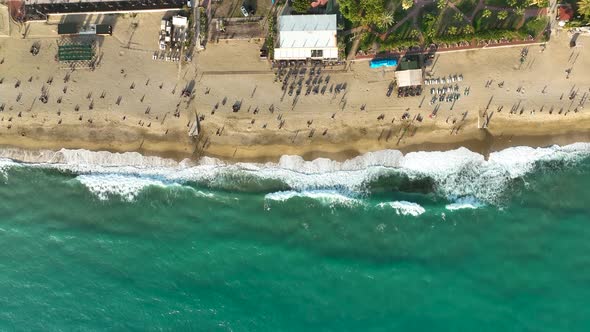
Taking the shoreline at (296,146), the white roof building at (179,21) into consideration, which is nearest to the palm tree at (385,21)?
the shoreline at (296,146)

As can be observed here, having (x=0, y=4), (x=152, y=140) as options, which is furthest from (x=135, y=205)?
(x=0, y=4)

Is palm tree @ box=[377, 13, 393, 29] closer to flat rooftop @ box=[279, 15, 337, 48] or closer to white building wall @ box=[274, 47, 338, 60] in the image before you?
flat rooftop @ box=[279, 15, 337, 48]

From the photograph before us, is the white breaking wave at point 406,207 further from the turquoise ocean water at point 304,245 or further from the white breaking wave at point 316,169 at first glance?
the white breaking wave at point 316,169

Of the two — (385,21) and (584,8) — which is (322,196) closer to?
(385,21)

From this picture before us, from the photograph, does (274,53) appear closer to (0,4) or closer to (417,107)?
(417,107)

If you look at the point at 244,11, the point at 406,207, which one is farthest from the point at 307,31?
the point at 406,207

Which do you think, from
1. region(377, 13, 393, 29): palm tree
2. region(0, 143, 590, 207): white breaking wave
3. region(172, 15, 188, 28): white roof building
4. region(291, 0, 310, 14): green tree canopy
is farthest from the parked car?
region(0, 143, 590, 207): white breaking wave

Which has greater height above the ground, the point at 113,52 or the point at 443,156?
the point at 113,52
